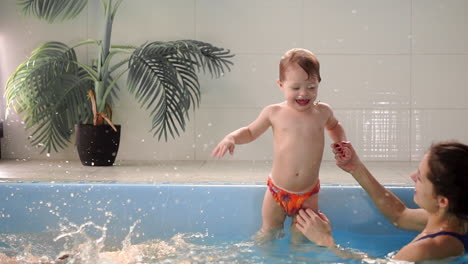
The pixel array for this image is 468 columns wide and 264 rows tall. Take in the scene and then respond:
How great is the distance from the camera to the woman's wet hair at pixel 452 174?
1.85 m

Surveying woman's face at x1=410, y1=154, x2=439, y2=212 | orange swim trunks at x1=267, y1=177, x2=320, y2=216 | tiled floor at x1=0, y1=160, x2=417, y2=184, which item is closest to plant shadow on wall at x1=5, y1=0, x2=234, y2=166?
tiled floor at x1=0, y1=160, x2=417, y2=184

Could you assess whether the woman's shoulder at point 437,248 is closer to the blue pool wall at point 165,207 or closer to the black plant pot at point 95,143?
the blue pool wall at point 165,207

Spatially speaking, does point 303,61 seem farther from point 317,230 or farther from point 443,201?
point 443,201

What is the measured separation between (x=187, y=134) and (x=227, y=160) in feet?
1.19

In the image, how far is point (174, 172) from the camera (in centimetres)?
419

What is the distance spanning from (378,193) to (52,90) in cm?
250

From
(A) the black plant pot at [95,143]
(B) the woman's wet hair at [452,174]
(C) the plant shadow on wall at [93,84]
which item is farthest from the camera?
(A) the black plant pot at [95,143]

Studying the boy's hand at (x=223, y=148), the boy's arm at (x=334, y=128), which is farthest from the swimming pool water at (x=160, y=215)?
the boy's hand at (x=223, y=148)

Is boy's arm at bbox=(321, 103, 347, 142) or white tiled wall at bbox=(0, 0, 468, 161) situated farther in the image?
white tiled wall at bbox=(0, 0, 468, 161)

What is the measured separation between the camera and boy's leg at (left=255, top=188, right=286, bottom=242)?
2592 millimetres

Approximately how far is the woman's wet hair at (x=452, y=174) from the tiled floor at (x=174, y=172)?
1.71m

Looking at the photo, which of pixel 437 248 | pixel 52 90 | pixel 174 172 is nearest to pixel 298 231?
pixel 437 248

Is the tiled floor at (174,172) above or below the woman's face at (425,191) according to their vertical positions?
below

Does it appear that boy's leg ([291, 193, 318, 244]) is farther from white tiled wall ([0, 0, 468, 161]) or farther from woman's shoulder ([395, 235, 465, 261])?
white tiled wall ([0, 0, 468, 161])
